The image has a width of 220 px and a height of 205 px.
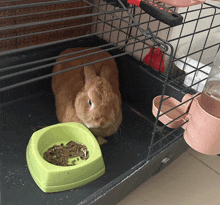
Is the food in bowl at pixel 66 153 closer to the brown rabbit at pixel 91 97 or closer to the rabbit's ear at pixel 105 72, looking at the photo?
the brown rabbit at pixel 91 97

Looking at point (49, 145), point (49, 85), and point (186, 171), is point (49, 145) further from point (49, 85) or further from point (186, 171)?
point (186, 171)

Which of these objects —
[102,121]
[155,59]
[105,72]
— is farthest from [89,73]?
[155,59]

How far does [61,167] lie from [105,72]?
487 millimetres

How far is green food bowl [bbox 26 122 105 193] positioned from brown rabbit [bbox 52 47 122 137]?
7 cm

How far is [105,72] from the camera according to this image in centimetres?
110

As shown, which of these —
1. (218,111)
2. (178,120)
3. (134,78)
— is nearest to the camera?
(218,111)

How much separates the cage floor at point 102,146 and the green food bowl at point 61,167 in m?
0.03

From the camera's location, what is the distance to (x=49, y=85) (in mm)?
1245

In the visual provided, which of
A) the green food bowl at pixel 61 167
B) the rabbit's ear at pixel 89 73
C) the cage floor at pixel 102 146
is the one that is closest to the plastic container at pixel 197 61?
the cage floor at pixel 102 146

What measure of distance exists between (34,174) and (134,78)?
2.05 feet

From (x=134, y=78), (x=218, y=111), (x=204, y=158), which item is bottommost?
(x=204, y=158)

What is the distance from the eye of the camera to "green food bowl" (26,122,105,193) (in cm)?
77

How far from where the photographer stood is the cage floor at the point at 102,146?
2.63ft

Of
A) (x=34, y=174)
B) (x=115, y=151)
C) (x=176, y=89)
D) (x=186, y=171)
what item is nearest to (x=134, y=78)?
(x=176, y=89)
